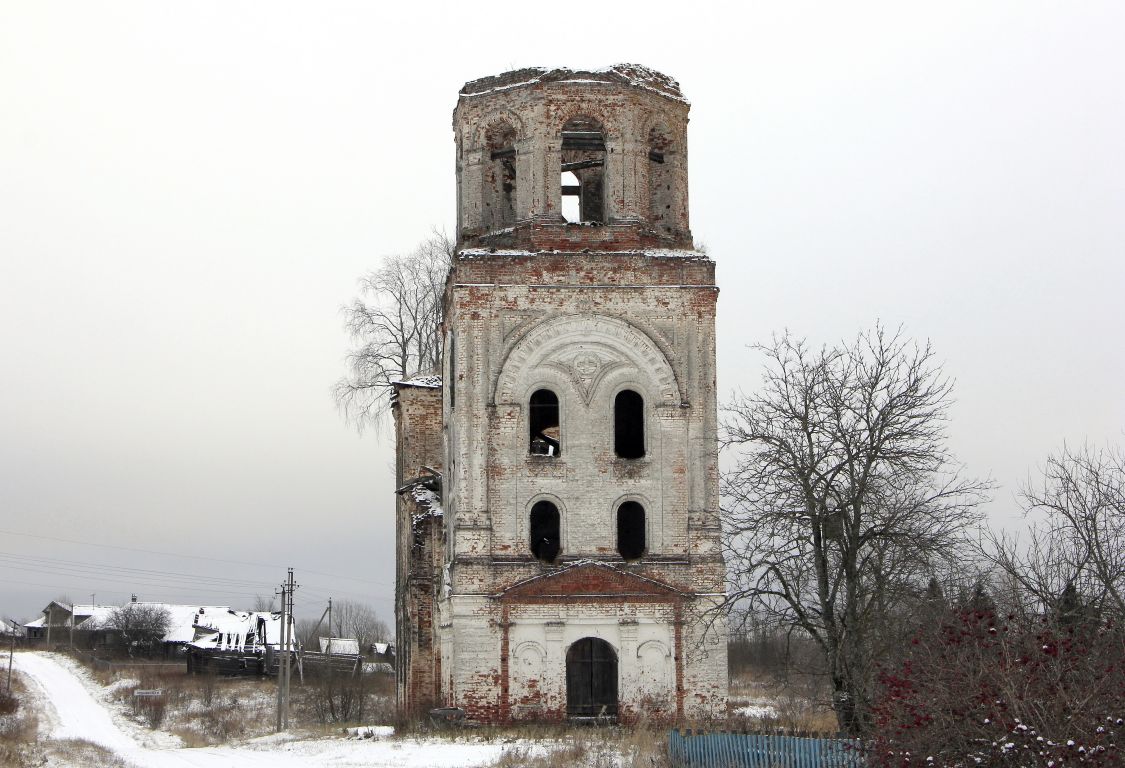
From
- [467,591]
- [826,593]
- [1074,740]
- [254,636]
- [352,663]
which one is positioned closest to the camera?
[1074,740]

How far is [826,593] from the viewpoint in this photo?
17875 mm

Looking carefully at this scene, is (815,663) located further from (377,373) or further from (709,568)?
(377,373)

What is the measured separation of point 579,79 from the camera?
2467cm

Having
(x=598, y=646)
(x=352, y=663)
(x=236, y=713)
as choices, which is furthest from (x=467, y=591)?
(x=352, y=663)

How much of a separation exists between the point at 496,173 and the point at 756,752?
12.3m

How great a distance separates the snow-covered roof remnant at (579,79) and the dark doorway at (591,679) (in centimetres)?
963

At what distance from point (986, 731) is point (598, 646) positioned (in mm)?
12206

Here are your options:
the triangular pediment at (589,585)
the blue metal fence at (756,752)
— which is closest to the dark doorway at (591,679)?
the triangular pediment at (589,585)

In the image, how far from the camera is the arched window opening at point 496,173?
82.1 ft

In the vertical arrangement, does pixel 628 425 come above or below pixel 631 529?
above

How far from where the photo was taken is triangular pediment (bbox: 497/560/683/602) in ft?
75.0

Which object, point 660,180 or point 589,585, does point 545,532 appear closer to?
point 589,585

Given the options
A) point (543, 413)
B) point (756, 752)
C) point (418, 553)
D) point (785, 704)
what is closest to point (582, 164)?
point (543, 413)

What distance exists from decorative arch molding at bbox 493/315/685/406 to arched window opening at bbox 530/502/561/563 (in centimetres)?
228
